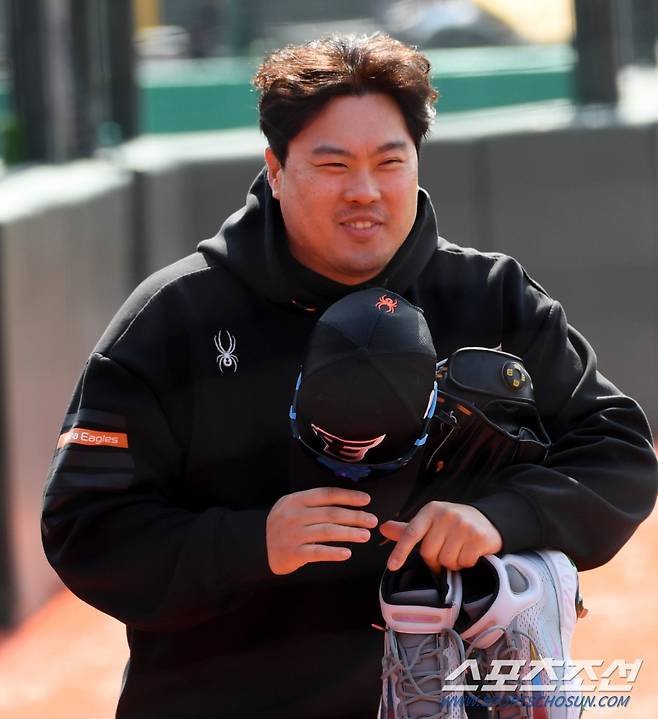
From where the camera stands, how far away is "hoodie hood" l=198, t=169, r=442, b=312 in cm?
210

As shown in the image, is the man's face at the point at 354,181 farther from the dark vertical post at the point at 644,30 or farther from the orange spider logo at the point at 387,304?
the dark vertical post at the point at 644,30

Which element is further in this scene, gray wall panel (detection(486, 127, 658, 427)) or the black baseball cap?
gray wall panel (detection(486, 127, 658, 427))

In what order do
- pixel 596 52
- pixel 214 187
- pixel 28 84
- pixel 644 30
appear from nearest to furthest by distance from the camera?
pixel 28 84
pixel 214 187
pixel 596 52
pixel 644 30

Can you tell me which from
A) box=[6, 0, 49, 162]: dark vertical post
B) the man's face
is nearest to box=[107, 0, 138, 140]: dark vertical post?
box=[6, 0, 49, 162]: dark vertical post

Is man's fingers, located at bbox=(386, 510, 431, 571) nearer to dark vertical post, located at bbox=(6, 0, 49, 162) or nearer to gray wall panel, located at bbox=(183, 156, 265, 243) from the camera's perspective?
→ dark vertical post, located at bbox=(6, 0, 49, 162)

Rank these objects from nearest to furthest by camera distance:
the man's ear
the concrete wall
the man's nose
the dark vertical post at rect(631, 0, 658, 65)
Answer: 1. the man's nose
2. the man's ear
3. the concrete wall
4. the dark vertical post at rect(631, 0, 658, 65)

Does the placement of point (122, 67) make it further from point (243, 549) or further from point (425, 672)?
point (425, 672)

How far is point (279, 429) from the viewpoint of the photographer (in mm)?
2080

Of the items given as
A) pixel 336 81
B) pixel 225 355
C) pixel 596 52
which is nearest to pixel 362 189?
pixel 336 81

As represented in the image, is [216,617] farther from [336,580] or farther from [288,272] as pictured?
[288,272]

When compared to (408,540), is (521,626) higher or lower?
lower

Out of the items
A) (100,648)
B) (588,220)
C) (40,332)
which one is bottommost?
(100,648)

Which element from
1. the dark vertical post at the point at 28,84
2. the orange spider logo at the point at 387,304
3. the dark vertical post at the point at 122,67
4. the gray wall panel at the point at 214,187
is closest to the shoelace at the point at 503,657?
the orange spider logo at the point at 387,304

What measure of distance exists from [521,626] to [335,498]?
0.30m
